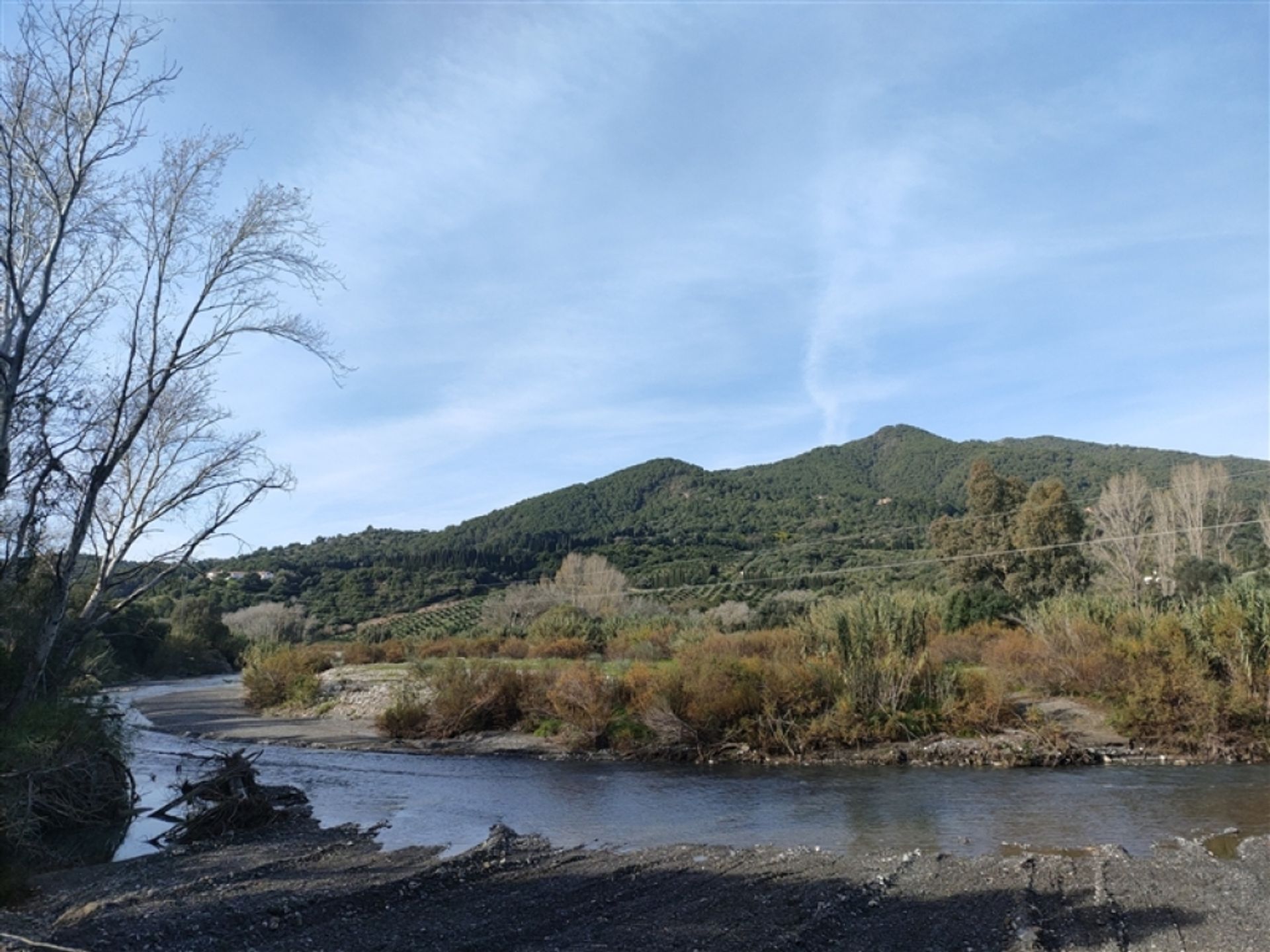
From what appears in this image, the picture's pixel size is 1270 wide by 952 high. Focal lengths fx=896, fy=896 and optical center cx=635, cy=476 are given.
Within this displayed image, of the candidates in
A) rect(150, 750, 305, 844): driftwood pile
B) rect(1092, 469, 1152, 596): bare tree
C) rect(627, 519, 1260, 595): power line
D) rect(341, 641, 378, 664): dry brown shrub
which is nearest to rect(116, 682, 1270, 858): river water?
rect(150, 750, 305, 844): driftwood pile

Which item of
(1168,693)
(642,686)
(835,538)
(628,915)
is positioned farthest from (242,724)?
(835,538)

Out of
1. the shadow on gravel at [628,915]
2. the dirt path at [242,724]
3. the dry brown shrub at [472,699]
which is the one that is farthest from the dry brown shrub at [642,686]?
the shadow on gravel at [628,915]

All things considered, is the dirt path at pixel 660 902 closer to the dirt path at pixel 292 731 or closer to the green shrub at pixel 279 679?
the dirt path at pixel 292 731

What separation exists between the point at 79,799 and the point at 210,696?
31857mm

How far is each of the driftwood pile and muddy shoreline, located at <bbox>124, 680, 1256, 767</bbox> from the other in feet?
31.5

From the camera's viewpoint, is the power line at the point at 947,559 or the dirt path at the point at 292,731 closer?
the dirt path at the point at 292,731

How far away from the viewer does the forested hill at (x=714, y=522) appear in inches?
2950

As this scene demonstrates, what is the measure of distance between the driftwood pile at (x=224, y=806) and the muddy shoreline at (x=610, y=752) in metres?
9.60

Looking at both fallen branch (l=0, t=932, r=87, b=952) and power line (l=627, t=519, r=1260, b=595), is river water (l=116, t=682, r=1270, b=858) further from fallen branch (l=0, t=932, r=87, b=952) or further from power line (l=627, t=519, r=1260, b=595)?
power line (l=627, t=519, r=1260, b=595)

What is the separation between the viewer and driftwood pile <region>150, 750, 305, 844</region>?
605 inches

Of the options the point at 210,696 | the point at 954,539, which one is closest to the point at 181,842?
the point at 210,696

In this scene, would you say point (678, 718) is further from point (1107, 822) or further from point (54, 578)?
point (54, 578)

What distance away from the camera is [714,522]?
97.4 m

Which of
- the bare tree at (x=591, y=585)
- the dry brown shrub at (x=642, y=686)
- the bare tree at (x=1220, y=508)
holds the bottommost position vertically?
the dry brown shrub at (x=642, y=686)
